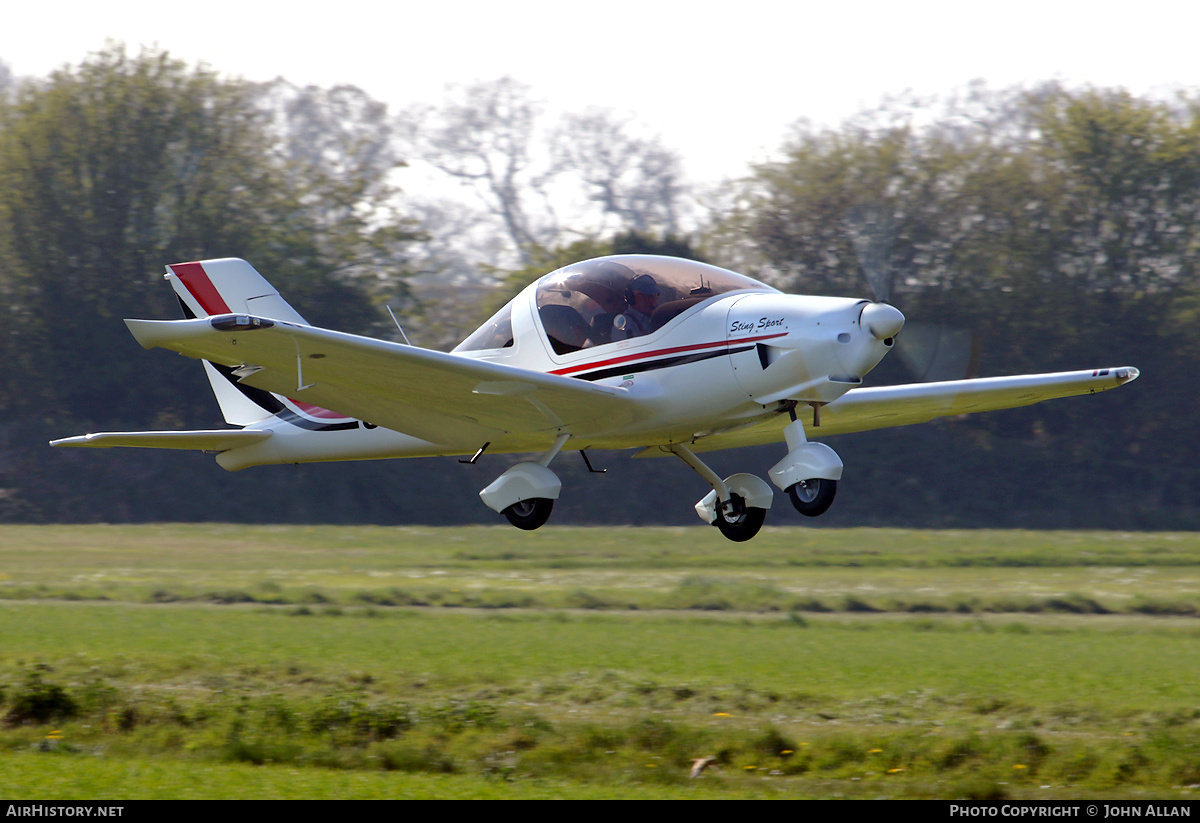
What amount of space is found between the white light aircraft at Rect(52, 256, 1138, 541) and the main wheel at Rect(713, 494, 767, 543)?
0.01 metres

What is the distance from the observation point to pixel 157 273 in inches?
2037

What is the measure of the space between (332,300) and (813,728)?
103 feet

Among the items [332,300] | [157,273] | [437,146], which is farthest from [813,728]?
[437,146]

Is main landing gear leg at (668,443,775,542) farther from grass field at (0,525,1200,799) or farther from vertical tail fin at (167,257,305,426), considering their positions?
grass field at (0,525,1200,799)

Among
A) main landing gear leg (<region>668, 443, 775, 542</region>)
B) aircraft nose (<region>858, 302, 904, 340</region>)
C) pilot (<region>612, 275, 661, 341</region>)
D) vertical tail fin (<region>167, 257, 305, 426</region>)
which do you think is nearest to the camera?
aircraft nose (<region>858, 302, 904, 340</region>)

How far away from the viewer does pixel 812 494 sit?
34.8 feet

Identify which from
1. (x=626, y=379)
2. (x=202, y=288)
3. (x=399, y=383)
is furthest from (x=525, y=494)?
(x=202, y=288)

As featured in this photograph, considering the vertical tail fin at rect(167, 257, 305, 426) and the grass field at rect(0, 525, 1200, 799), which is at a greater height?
the vertical tail fin at rect(167, 257, 305, 426)

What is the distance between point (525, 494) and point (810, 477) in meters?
2.60

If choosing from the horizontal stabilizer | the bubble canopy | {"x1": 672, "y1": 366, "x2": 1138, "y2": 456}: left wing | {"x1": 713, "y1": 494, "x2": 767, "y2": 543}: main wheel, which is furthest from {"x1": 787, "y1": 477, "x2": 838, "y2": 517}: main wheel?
the horizontal stabilizer

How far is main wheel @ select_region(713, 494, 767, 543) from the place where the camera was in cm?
1216

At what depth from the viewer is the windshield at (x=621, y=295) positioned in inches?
453

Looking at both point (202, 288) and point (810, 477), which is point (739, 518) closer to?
point (810, 477)

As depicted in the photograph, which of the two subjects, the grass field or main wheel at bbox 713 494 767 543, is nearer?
main wheel at bbox 713 494 767 543
